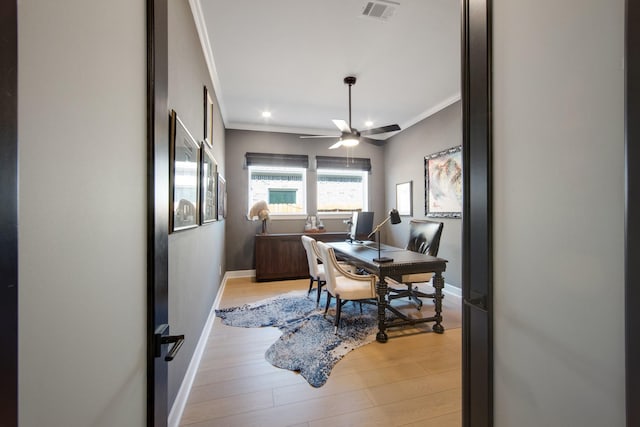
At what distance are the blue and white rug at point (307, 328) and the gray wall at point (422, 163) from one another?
1.61 m

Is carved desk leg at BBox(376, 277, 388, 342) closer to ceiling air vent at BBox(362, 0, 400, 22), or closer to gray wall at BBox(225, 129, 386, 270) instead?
ceiling air vent at BBox(362, 0, 400, 22)

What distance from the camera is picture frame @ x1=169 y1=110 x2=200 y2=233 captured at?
1.43 m

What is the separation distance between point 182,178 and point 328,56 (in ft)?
6.89

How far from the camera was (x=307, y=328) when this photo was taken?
8.83ft

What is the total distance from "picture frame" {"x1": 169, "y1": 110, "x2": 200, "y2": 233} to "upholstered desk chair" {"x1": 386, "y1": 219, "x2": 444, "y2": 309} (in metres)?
2.22

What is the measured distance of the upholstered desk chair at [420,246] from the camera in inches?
119

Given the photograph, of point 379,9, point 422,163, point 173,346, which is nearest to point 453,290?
point 422,163
